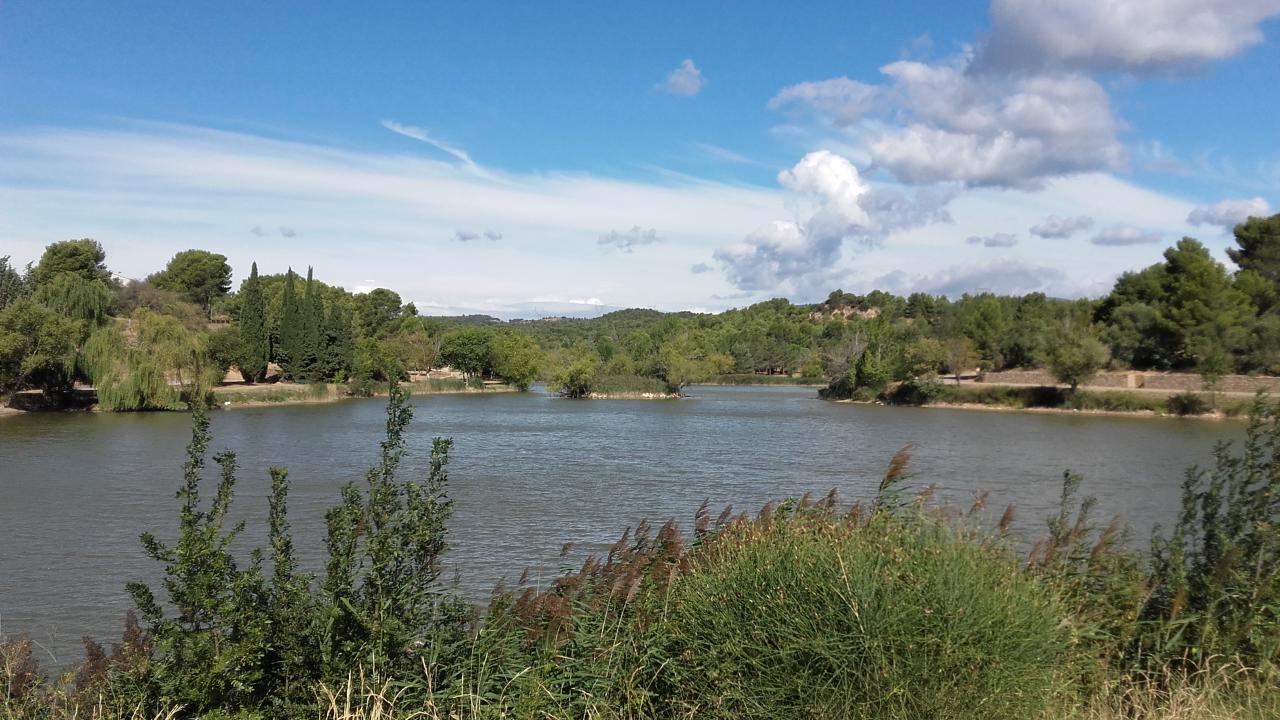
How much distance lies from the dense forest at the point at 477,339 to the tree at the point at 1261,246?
102 mm

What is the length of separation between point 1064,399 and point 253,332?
177ft

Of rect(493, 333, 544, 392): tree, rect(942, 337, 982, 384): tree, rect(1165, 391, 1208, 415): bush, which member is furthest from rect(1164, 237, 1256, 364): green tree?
rect(493, 333, 544, 392): tree

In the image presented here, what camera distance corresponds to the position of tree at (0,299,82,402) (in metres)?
38.8

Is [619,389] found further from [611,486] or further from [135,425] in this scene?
[611,486]

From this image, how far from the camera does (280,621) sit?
5.00 metres

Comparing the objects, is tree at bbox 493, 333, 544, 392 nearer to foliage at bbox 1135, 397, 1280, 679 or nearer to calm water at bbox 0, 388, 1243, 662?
calm water at bbox 0, 388, 1243, 662

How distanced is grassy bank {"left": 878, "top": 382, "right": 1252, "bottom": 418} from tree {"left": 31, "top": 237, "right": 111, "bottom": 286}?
67.9 meters

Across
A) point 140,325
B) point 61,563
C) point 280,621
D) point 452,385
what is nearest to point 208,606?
point 280,621

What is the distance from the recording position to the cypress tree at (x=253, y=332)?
58.6m

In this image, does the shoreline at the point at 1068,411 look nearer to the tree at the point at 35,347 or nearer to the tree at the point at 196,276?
the tree at the point at 35,347

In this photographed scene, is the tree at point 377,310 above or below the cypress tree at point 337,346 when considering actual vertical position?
above

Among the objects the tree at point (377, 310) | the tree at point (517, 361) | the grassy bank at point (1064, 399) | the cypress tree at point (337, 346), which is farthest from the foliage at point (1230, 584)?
the tree at point (377, 310)

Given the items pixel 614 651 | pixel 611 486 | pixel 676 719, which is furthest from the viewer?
pixel 611 486

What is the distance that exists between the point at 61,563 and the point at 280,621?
451 inches
